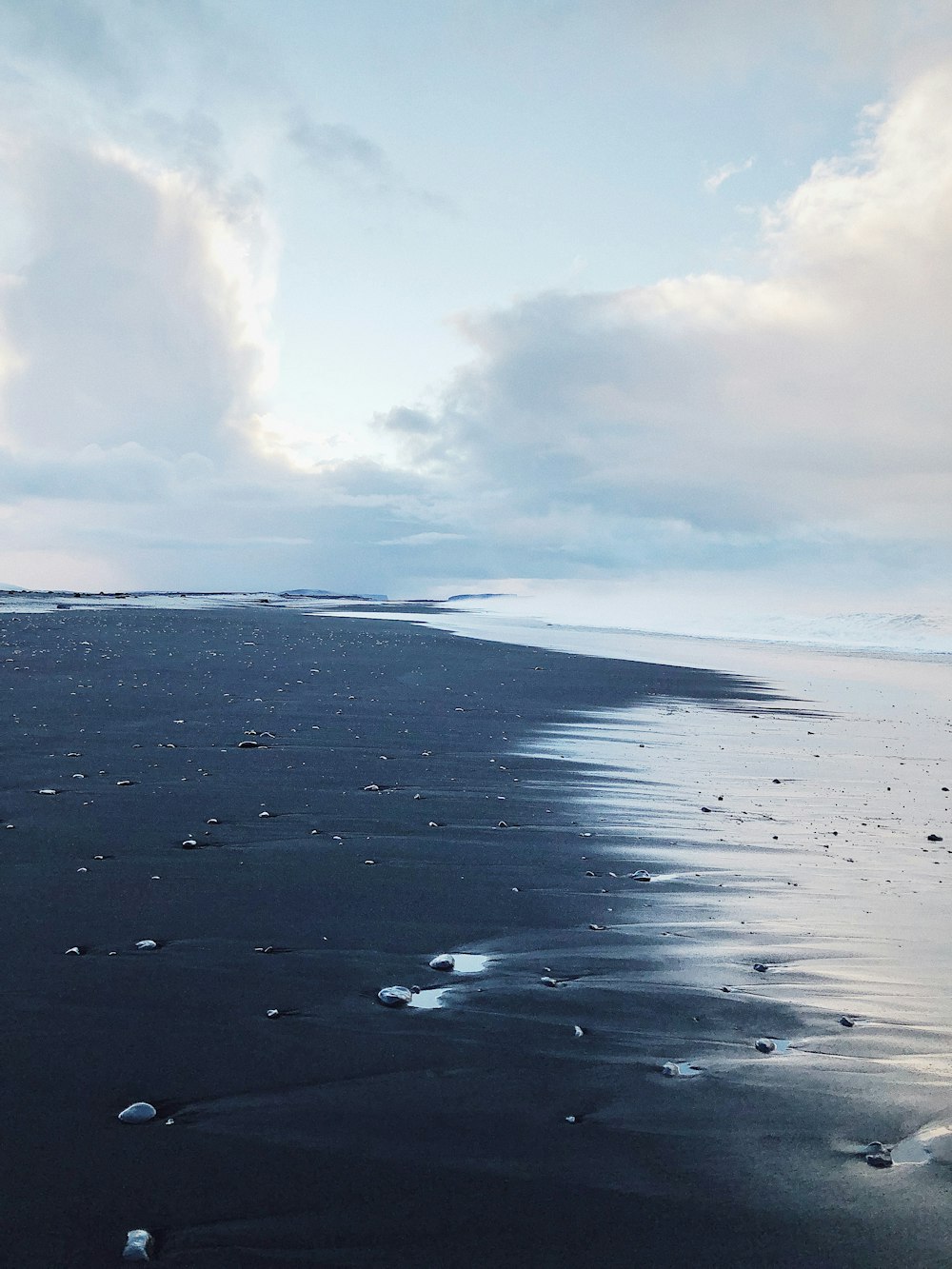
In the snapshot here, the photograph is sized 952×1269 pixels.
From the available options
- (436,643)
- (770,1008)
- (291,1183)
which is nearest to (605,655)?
(436,643)

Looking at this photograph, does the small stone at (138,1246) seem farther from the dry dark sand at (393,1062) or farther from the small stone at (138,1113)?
the small stone at (138,1113)

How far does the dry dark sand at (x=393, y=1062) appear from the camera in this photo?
2.55 meters

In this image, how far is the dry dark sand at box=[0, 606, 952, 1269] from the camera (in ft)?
8.36

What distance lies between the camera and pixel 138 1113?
3.00 m

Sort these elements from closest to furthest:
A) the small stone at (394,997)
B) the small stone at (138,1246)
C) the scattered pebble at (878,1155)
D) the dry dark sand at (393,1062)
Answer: the small stone at (138,1246) < the dry dark sand at (393,1062) < the scattered pebble at (878,1155) < the small stone at (394,997)

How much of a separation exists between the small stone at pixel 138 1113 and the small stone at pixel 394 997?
1.19 m

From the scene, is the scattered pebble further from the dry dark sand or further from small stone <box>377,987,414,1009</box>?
small stone <box>377,987,414,1009</box>

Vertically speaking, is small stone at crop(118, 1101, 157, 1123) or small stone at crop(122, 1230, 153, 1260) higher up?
small stone at crop(118, 1101, 157, 1123)

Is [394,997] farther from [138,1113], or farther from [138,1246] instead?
[138,1246]

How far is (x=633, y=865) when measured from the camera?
644 cm

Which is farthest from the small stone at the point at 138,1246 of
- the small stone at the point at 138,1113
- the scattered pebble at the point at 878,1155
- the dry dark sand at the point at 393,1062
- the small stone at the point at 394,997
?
the scattered pebble at the point at 878,1155

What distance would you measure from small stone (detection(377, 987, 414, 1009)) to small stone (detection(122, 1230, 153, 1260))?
1.60m

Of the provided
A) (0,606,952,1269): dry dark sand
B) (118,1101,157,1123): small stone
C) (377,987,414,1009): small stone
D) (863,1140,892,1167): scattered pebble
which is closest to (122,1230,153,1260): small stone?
(0,606,952,1269): dry dark sand

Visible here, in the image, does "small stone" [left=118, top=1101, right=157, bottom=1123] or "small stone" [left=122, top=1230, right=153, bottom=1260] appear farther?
"small stone" [left=118, top=1101, right=157, bottom=1123]
